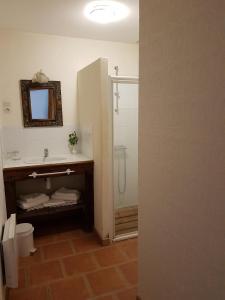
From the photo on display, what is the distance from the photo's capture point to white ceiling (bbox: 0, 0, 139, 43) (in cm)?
209

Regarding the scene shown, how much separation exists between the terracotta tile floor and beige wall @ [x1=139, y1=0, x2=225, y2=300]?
0.60m

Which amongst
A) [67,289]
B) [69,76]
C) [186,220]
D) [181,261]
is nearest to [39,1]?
[69,76]

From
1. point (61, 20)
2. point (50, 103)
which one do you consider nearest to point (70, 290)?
point (50, 103)

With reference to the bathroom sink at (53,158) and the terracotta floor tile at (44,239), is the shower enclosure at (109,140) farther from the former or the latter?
the terracotta floor tile at (44,239)

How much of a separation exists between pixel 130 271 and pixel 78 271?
0.48 m

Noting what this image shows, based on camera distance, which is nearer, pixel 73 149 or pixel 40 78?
pixel 40 78

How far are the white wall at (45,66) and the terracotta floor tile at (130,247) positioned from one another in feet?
4.67

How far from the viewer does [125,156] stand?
3033 millimetres

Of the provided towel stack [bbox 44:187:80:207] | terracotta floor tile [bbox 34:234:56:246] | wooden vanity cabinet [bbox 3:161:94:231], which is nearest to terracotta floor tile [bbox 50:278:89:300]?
terracotta floor tile [bbox 34:234:56:246]

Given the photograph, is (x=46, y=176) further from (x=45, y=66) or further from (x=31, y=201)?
(x=45, y=66)

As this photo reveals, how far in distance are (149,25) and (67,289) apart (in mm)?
2028

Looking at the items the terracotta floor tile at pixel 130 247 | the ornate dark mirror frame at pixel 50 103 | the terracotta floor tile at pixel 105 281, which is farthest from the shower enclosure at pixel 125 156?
the ornate dark mirror frame at pixel 50 103

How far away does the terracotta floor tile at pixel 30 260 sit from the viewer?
2237 millimetres

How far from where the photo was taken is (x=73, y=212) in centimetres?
318
